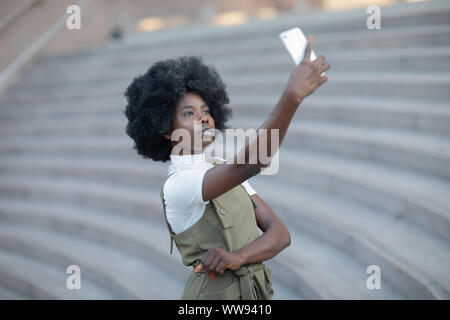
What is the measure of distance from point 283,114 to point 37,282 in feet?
9.28

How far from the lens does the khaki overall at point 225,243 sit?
127 centimetres

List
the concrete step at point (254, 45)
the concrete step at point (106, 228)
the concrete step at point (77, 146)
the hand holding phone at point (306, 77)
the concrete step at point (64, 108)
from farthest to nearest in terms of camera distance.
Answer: the concrete step at point (64, 108)
the concrete step at point (77, 146)
the concrete step at point (254, 45)
the concrete step at point (106, 228)
the hand holding phone at point (306, 77)

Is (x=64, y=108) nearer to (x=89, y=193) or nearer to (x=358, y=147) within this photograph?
(x=89, y=193)

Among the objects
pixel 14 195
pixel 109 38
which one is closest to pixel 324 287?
pixel 14 195

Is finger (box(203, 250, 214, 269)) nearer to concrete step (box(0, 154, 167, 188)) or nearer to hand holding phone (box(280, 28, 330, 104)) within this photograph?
hand holding phone (box(280, 28, 330, 104))

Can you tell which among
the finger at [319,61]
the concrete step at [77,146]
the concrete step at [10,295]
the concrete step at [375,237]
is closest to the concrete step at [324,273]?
the concrete step at [375,237]

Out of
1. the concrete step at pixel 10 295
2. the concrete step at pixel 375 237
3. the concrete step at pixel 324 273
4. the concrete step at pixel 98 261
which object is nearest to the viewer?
the concrete step at pixel 375 237

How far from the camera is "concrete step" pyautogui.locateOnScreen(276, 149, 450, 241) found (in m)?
2.14

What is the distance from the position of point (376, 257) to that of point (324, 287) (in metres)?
0.31

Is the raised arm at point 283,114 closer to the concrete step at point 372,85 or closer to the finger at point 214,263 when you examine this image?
the finger at point 214,263

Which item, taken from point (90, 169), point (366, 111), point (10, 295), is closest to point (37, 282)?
point (10, 295)

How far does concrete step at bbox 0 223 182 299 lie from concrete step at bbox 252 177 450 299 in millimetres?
935

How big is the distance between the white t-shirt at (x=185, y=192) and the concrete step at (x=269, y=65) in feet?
8.68

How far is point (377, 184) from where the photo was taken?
8.04 feet
